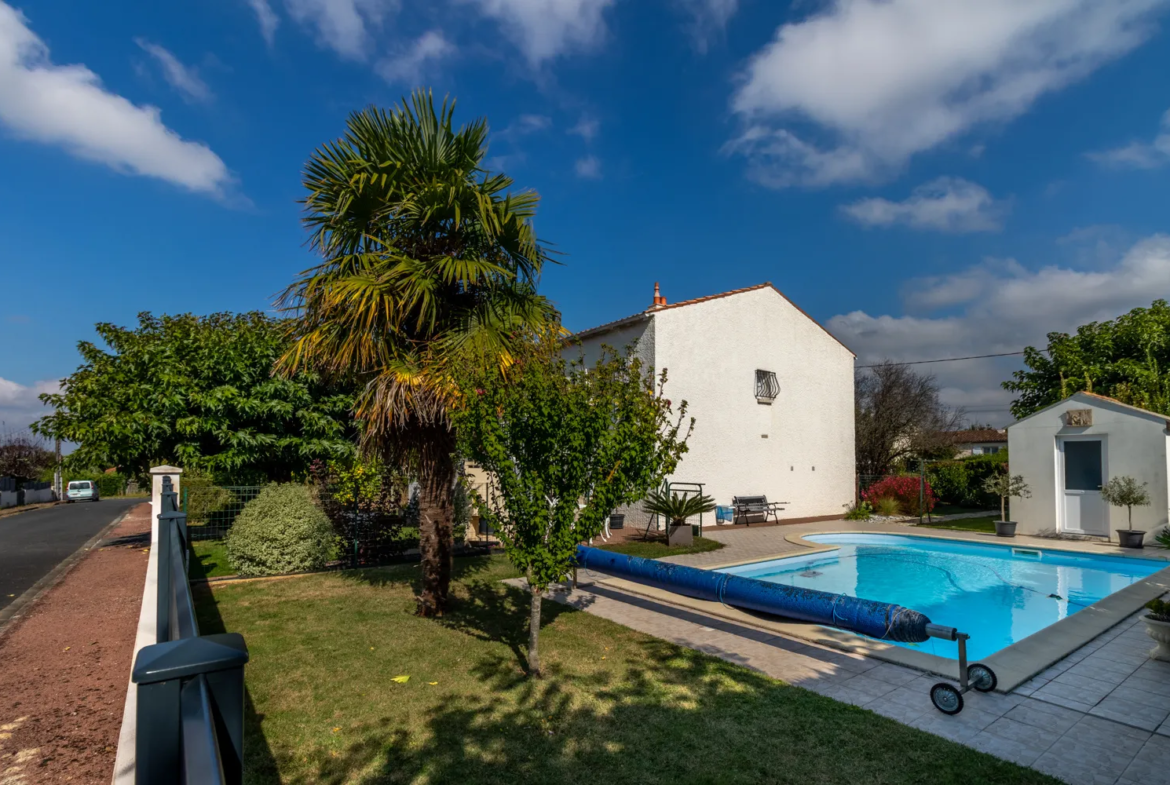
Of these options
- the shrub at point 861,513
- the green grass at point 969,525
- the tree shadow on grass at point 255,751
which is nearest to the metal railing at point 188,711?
the tree shadow on grass at point 255,751

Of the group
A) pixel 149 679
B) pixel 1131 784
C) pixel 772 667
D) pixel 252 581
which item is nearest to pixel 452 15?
pixel 252 581

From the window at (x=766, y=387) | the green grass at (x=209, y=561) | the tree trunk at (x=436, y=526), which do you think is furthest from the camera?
the window at (x=766, y=387)

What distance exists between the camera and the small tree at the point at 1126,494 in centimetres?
1360

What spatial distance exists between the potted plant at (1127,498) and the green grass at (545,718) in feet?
42.3

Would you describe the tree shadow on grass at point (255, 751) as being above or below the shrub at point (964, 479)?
below

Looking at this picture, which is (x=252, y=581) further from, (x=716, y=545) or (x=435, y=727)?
(x=716, y=545)

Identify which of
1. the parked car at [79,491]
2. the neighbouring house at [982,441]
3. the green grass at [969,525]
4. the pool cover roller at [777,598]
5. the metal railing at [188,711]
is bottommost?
the parked car at [79,491]

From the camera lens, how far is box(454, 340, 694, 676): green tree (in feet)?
18.6

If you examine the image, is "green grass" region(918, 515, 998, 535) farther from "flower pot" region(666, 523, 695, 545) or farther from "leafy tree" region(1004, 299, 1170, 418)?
"flower pot" region(666, 523, 695, 545)

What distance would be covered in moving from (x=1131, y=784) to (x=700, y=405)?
14.1 metres

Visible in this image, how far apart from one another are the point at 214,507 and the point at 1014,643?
66.0 feet

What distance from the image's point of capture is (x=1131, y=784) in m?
3.89

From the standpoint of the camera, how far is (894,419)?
29016mm

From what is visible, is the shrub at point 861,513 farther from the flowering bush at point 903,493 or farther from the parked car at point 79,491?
the parked car at point 79,491
